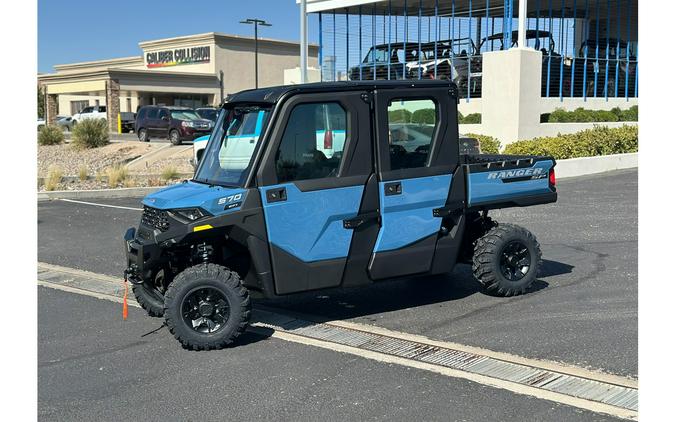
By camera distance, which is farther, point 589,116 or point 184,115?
point 184,115

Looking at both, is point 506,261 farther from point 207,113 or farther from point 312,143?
point 207,113

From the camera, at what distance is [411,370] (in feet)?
18.1

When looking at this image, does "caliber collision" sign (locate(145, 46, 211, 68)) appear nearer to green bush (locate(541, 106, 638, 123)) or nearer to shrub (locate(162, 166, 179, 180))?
green bush (locate(541, 106, 638, 123))

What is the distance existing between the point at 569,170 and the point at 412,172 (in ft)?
44.4

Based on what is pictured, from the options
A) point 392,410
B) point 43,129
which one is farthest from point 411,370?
point 43,129

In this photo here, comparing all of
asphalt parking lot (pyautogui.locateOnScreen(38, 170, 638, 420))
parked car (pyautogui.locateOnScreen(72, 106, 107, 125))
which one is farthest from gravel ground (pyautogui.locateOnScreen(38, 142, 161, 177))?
parked car (pyautogui.locateOnScreen(72, 106, 107, 125))

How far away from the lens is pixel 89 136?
31938mm

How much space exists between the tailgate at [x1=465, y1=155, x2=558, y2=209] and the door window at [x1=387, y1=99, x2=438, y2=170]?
523mm

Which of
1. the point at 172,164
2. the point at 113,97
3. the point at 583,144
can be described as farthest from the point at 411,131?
the point at 113,97

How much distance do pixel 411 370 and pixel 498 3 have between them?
79.6 ft

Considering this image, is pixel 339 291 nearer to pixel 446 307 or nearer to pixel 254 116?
pixel 446 307

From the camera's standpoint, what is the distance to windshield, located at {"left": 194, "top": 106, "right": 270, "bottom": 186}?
640cm

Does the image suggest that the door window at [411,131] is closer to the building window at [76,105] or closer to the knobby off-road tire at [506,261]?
the knobby off-road tire at [506,261]
